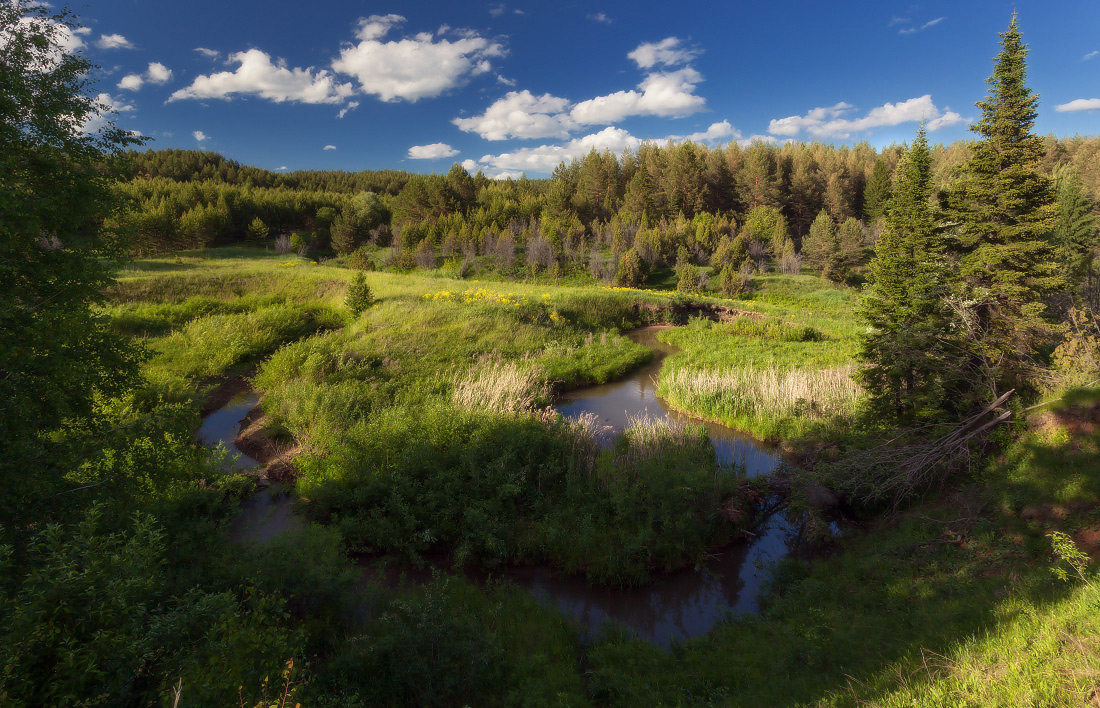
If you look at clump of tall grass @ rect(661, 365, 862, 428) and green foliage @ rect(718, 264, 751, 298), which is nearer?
clump of tall grass @ rect(661, 365, 862, 428)

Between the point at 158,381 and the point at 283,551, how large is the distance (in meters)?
10.4

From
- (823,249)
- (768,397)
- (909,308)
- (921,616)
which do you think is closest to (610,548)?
(921,616)

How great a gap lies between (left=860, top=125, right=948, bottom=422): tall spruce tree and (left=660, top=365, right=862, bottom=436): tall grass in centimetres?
108

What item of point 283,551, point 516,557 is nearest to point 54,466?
point 283,551

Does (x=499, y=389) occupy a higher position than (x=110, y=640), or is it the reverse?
(x=110, y=640)

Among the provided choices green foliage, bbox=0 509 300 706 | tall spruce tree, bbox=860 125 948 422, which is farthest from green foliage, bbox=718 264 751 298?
green foliage, bbox=0 509 300 706

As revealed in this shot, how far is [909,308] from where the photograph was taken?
10109 millimetres

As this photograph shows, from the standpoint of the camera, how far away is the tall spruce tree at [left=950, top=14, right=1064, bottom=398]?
11.1m

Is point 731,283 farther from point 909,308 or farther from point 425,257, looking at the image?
point 425,257

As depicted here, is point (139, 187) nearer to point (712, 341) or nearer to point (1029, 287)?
point (712, 341)

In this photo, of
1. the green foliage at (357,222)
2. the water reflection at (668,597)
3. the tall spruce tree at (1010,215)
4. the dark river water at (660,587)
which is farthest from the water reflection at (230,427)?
the green foliage at (357,222)

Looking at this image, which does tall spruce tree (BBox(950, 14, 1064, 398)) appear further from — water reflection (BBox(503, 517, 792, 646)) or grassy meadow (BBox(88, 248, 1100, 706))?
water reflection (BBox(503, 517, 792, 646))

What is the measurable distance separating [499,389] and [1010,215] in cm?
1416

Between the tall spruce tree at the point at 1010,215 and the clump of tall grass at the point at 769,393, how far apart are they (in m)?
3.50
